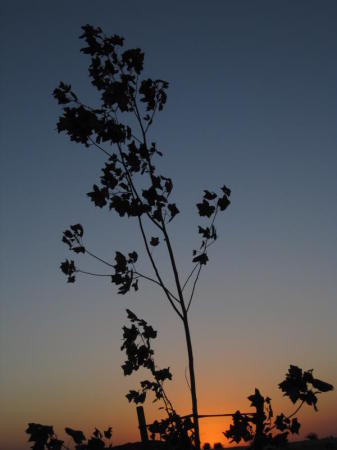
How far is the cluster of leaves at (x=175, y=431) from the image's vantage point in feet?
16.4

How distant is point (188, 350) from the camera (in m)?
5.03

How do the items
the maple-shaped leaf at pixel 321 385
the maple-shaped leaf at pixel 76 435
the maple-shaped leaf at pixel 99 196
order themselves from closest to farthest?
the maple-shaped leaf at pixel 321 385 → the maple-shaped leaf at pixel 76 435 → the maple-shaped leaf at pixel 99 196

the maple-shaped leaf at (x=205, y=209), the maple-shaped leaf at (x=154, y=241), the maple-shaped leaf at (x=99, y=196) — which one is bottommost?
the maple-shaped leaf at (x=154, y=241)

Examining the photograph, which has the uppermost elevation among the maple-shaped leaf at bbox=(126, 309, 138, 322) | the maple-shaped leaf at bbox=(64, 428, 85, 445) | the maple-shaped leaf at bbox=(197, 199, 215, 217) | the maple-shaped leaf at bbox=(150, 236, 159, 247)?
the maple-shaped leaf at bbox=(197, 199, 215, 217)

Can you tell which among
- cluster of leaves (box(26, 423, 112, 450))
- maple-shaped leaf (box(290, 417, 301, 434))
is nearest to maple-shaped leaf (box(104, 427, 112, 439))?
cluster of leaves (box(26, 423, 112, 450))

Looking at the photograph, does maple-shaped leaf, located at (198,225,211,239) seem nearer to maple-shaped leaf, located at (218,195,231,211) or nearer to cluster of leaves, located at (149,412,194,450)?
maple-shaped leaf, located at (218,195,231,211)

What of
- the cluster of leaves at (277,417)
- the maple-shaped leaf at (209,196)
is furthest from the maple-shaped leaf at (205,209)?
the cluster of leaves at (277,417)

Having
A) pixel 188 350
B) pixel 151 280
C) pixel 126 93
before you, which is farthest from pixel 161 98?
pixel 188 350

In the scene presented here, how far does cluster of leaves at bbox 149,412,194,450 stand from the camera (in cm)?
499

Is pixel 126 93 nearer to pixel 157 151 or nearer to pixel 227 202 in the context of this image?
pixel 157 151

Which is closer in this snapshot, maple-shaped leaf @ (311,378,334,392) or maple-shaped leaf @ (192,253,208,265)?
maple-shaped leaf @ (311,378,334,392)

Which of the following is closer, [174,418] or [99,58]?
[174,418]

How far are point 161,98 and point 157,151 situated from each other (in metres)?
0.79

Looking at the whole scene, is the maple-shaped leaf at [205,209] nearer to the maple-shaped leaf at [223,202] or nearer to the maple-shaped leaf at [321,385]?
the maple-shaped leaf at [223,202]
